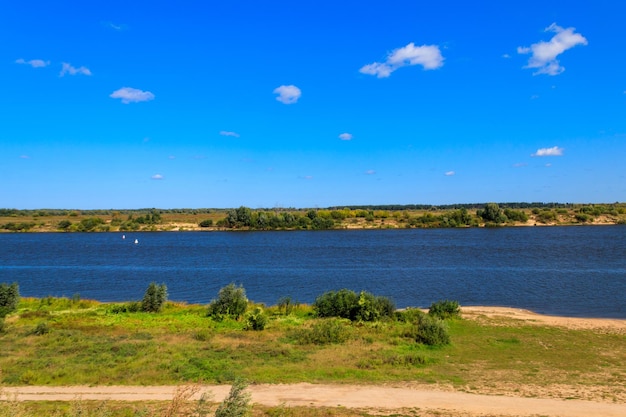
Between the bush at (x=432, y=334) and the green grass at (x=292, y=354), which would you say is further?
the bush at (x=432, y=334)

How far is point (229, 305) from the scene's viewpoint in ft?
90.8

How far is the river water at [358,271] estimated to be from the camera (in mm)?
38094

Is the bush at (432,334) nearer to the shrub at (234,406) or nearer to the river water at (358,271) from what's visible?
the shrub at (234,406)

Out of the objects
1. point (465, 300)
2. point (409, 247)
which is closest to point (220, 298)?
point (465, 300)

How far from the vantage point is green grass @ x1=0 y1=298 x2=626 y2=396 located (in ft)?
52.4

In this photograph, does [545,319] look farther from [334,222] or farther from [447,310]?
[334,222]

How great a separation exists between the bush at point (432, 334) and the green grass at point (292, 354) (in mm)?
491

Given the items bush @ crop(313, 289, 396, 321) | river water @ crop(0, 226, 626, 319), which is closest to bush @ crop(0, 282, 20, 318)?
river water @ crop(0, 226, 626, 319)

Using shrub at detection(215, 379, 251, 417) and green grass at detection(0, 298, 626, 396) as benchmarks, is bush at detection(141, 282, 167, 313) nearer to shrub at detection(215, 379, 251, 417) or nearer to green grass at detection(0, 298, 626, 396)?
green grass at detection(0, 298, 626, 396)

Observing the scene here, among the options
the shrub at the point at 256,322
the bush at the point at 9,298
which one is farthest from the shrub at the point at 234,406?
the bush at the point at 9,298

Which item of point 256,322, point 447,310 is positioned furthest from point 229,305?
point 447,310

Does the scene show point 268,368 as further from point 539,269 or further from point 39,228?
point 39,228

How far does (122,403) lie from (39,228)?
453 ft

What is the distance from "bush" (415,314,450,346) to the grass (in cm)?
51
